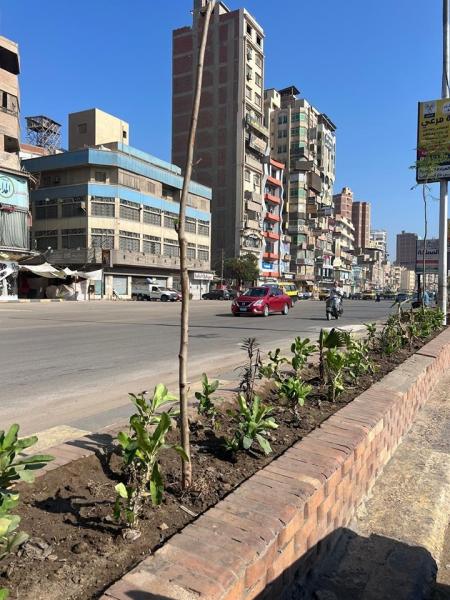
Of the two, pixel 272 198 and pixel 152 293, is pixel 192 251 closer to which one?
pixel 152 293

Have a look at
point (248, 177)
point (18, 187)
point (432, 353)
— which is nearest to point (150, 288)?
point (18, 187)

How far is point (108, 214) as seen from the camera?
55.3 metres

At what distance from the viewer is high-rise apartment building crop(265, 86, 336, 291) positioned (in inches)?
3745

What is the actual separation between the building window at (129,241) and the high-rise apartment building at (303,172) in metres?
43.1

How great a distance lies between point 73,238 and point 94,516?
56.0m

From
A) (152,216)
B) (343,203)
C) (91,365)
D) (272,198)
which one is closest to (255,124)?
(272,198)

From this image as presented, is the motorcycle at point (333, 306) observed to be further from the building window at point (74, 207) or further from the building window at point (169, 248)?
the building window at point (169, 248)

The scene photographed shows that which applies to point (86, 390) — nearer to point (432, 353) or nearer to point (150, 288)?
point (432, 353)

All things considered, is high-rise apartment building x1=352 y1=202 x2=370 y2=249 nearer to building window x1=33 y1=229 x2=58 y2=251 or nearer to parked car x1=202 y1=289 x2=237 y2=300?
parked car x1=202 y1=289 x2=237 y2=300

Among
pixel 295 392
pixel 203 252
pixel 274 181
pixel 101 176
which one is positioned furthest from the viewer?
pixel 274 181

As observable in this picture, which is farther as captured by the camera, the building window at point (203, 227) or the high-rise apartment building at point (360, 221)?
the high-rise apartment building at point (360, 221)

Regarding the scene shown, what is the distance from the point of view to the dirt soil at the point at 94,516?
187cm

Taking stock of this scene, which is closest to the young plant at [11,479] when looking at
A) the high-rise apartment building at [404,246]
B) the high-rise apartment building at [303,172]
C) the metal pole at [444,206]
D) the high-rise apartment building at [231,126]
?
the metal pole at [444,206]

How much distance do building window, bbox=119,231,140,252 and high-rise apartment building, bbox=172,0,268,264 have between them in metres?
24.0
